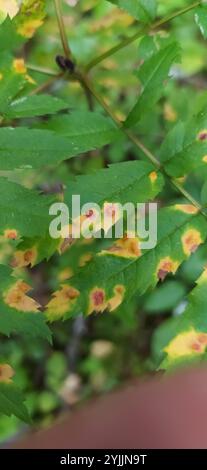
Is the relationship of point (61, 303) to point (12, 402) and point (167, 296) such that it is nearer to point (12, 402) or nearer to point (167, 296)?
point (12, 402)

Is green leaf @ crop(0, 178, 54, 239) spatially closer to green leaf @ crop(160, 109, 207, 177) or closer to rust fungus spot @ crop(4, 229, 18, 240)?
rust fungus spot @ crop(4, 229, 18, 240)

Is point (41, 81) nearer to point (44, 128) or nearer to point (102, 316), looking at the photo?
point (44, 128)

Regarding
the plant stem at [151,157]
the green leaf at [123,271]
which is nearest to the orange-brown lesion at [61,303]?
the green leaf at [123,271]

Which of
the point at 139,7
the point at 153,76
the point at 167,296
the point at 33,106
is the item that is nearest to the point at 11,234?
the point at 33,106

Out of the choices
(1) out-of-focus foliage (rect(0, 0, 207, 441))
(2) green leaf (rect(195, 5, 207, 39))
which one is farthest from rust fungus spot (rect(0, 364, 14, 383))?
(2) green leaf (rect(195, 5, 207, 39))

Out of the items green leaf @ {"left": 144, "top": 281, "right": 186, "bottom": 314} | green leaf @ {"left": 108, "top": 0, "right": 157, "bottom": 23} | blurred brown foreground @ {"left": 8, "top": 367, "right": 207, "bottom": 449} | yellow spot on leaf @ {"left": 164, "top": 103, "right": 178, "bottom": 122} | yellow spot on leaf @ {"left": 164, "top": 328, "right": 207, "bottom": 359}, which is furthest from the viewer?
green leaf @ {"left": 144, "top": 281, "right": 186, "bottom": 314}

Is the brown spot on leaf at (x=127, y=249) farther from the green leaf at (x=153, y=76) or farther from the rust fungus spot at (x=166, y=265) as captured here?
the green leaf at (x=153, y=76)

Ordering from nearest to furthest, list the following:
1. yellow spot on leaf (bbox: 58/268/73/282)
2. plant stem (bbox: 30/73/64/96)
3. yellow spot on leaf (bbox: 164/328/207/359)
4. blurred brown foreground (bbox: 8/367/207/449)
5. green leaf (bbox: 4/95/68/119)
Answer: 1. blurred brown foreground (bbox: 8/367/207/449)
2. yellow spot on leaf (bbox: 164/328/207/359)
3. green leaf (bbox: 4/95/68/119)
4. plant stem (bbox: 30/73/64/96)
5. yellow spot on leaf (bbox: 58/268/73/282)
